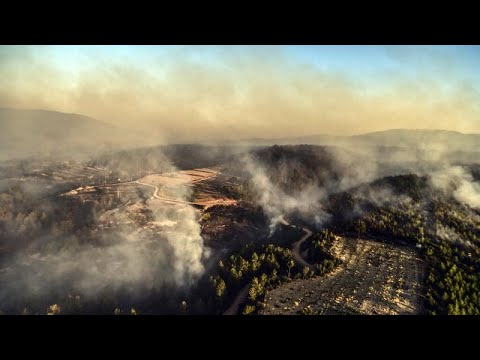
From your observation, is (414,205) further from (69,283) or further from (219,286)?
(69,283)

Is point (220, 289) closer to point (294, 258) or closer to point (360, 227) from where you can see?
point (294, 258)

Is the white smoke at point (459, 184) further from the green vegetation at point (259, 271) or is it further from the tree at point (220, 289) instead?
the tree at point (220, 289)

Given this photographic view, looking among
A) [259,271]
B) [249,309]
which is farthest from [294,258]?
[249,309]

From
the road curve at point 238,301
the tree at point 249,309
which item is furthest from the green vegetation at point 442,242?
the road curve at point 238,301

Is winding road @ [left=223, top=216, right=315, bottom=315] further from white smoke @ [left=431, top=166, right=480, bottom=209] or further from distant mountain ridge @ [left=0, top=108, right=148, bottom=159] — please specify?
distant mountain ridge @ [left=0, top=108, right=148, bottom=159]

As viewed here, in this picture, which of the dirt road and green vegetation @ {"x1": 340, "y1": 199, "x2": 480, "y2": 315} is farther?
the dirt road

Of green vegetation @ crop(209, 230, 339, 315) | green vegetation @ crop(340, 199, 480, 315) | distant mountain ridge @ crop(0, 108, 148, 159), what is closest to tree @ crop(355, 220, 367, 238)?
green vegetation @ crop(340, 199, 480, 315)
